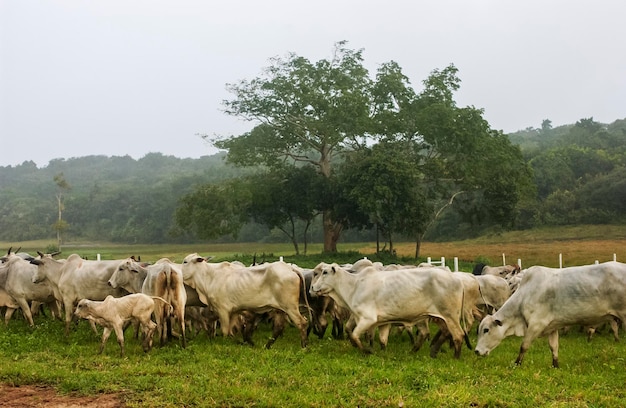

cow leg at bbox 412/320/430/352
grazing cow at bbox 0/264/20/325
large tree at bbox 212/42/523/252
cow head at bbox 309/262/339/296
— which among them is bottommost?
cow leg at bbox 412/320/430/352

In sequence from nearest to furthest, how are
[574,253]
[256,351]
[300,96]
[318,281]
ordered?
[256,351] < [318,281] < [574,253] < [300,96]

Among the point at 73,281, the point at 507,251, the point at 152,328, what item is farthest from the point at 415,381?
the point at 507,251

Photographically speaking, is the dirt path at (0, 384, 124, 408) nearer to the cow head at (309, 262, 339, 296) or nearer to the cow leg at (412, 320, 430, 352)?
the cow head at (309, 262, 339, 296)

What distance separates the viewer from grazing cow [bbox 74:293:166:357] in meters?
10.2

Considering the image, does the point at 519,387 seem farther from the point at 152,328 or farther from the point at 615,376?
the point at 152,328

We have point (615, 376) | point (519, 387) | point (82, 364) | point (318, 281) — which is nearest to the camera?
point (519, 387)

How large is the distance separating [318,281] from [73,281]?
18.8ft

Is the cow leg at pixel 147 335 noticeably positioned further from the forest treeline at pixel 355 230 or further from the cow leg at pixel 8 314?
the forest treeline at pixel 355 230

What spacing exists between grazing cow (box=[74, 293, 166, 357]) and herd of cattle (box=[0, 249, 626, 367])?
0.02 m

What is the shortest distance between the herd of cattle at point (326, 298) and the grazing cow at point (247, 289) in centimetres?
2

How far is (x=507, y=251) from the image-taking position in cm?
4050

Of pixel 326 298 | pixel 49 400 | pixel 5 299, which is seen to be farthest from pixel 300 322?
pixel 5 299

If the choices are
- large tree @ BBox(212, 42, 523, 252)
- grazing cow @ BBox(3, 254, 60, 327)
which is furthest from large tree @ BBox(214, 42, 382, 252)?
grazing cow @ BBox(3, 254, 60, 327)

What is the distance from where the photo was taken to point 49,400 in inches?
300
